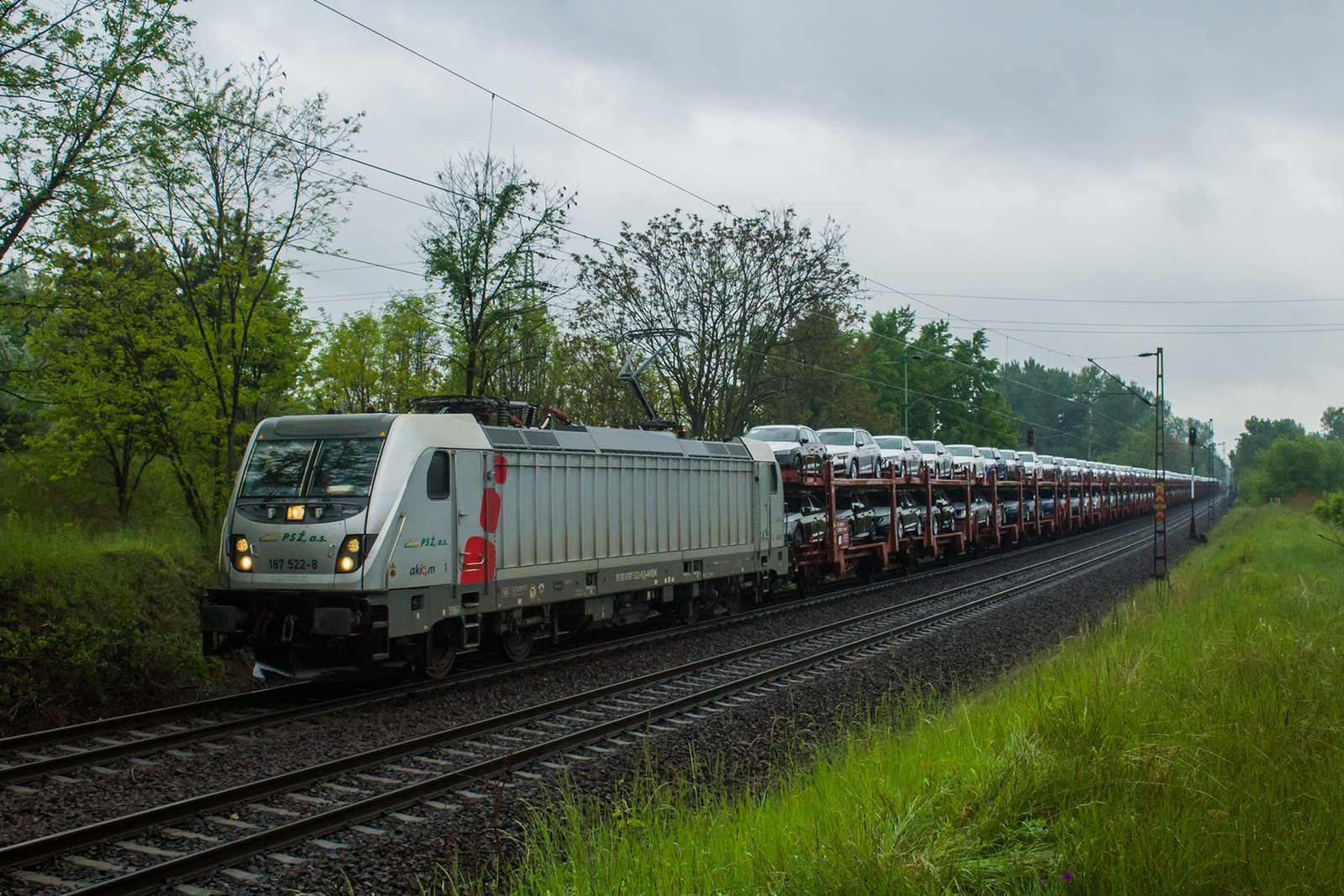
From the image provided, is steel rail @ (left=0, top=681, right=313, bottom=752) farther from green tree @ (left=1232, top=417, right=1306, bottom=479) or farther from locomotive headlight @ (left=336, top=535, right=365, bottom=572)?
green tree @ (left=1232, top=417, right=1306, bottom=479)

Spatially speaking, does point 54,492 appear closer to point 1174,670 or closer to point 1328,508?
point 1174,670

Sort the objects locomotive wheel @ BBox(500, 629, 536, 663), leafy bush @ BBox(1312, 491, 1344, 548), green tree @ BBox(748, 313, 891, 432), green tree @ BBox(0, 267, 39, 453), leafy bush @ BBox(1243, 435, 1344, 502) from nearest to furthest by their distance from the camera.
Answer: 1. green tree @ BBox(0, 267, 39, 453)
2. locomotive wheel @ BBox(500, 629, 536, 663)
3. green tree @ BBox(748, 313, 891, 432)
4. leafy bush @ BBox(1312, 491, 1344, 548)
5. leafy bush @ BBox(1243, 435, 1344, 502)

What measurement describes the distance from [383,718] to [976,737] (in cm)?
568

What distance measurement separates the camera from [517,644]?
1340 cm

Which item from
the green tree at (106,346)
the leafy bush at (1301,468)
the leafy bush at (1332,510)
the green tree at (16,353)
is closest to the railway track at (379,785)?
the green tree at (16,353)

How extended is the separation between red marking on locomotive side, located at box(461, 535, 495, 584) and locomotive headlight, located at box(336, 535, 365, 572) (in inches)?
60.3

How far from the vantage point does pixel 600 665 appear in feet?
43.1

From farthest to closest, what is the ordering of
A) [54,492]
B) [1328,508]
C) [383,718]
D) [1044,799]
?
[1328,508] < [54,492] < [383,718] < [1044,799]

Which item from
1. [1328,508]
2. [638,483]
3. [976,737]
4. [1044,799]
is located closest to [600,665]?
[638,483]

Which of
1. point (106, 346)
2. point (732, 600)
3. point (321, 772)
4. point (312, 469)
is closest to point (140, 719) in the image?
point (321, 772)

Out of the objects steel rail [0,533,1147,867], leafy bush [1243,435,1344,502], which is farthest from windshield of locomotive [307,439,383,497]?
leafy bush [1243,435,1344,502]

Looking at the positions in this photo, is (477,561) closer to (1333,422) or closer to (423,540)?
(423,540)

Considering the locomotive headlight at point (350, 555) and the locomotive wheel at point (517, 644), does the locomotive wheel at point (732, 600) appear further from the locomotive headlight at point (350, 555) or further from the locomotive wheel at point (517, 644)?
the locomotive headlight at point (350, 555)

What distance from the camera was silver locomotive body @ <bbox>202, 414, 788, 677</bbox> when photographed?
10.5 metres
